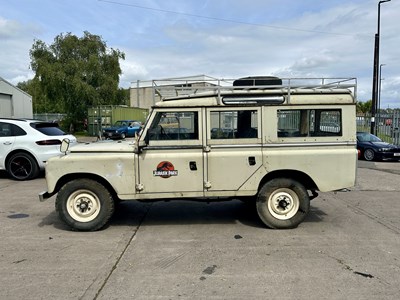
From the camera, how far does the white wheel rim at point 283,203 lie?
560cm

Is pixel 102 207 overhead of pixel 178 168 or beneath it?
beneath

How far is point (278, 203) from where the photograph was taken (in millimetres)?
5617

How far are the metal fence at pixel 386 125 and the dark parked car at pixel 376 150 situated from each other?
4296 mm

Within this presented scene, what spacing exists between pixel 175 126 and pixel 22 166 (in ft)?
21.8

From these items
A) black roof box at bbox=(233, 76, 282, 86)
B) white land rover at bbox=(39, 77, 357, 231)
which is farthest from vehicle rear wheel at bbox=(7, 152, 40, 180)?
black roof box at bbox=(233, 76, 282, 86)

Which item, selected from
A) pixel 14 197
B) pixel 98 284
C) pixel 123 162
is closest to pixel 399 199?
pixel 123 162

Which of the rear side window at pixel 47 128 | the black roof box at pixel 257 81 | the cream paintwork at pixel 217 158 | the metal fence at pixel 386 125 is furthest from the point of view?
the metal fence at pixel 386 125

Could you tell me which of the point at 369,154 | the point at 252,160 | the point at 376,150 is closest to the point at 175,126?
the point at 252,160

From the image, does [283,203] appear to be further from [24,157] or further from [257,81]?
[24,157]

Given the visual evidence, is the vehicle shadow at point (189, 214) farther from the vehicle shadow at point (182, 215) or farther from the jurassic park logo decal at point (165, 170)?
the jurassic park logo decal at point (165, 170)

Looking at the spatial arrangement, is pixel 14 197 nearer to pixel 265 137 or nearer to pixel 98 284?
pixel 98 284

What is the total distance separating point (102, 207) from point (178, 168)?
134 centimetres

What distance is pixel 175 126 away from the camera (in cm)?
548

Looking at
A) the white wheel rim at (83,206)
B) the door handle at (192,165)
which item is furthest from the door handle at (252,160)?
the white wheel rim at (83,206)
